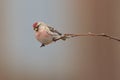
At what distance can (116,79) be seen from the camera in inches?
50.7

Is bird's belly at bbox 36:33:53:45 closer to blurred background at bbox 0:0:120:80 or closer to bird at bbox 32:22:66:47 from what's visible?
bird at bbox 32:22:66:47

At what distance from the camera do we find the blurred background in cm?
125

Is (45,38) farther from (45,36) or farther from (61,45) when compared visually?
(61,45)

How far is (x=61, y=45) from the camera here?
127cm

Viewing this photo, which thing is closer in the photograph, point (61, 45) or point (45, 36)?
point (45, 36)

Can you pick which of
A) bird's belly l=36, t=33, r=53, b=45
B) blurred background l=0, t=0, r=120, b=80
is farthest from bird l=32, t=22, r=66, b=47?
blurred background l=0, t=0, r=120, b=80

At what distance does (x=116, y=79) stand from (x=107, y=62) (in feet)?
0.36

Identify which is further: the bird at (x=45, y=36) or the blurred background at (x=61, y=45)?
the blurred background at (x=61, y=45)

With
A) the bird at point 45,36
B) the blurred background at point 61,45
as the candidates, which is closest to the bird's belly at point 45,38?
the bird at point 45,36

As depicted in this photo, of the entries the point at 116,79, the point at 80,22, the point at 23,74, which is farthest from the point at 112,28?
the point at 23,74

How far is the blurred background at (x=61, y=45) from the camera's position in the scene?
125 centimetres

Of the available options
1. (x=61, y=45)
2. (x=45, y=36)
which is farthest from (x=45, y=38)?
(x=61, y=45)

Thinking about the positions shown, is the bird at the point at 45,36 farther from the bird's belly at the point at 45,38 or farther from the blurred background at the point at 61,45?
the blurred background at the point at 61,45

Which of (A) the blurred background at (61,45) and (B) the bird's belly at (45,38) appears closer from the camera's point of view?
(B) the bird's belly at (45,38)
